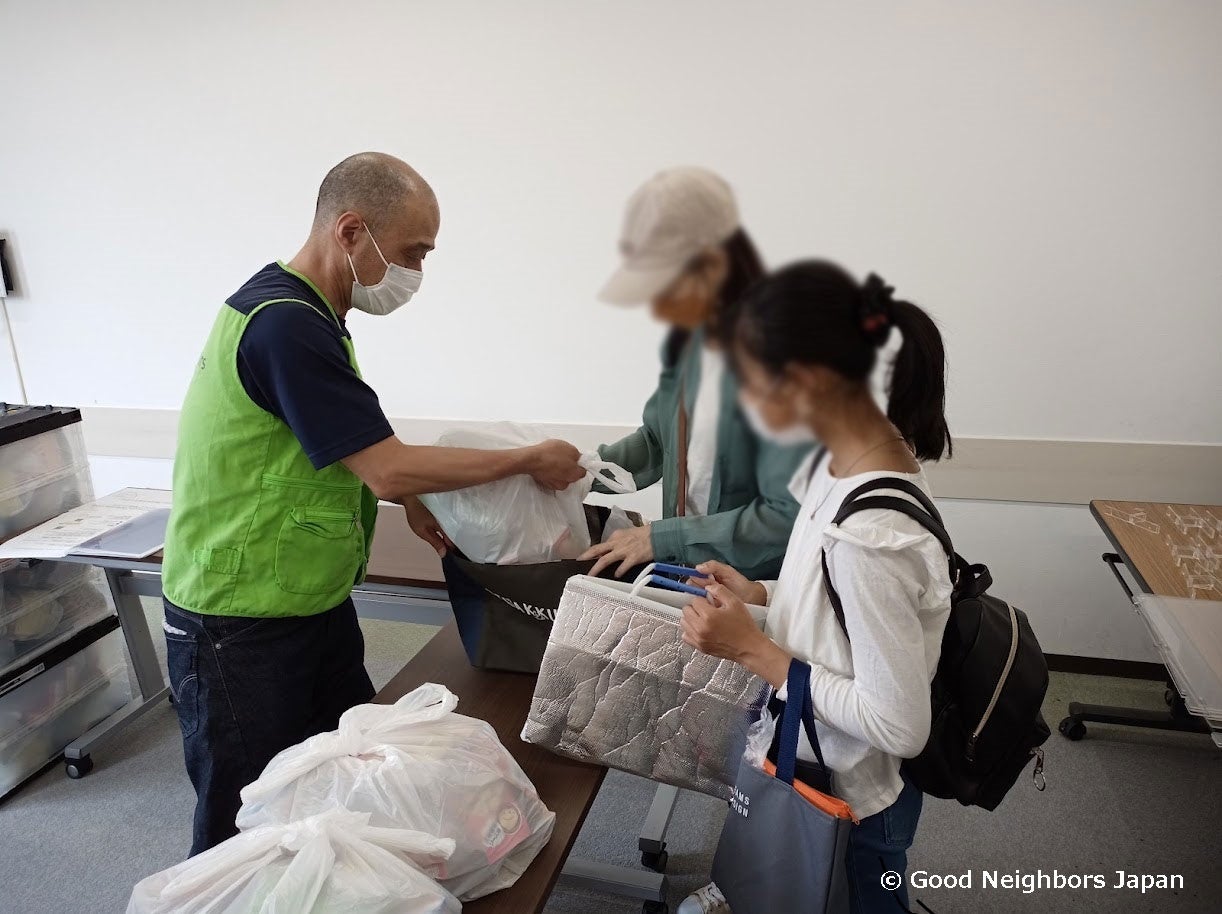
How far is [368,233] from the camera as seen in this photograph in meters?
1.28

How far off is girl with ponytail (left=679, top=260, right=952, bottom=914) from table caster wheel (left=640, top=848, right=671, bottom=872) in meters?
1.01

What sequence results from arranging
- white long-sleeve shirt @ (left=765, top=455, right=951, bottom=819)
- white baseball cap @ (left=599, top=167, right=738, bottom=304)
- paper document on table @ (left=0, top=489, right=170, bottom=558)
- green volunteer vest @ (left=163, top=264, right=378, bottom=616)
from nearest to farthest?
white baseball cap @ (left=599, top=167, right=738, bottom=304), white long-sleeve shirt @ (left=765, top=455, right=951, bottom=819), green volunteer vest @ (left=163, top=264, right=378, bottom=616), paper document on table @ (left=0, top=489, right=170, bottom=558)

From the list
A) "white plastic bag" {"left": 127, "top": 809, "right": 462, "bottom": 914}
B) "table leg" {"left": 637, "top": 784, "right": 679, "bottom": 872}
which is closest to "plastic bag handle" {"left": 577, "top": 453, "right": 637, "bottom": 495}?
"white plastic bag" {"left": 127, "top": 809, "right": 462, "bottom": 914}

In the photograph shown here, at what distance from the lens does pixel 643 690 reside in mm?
1098

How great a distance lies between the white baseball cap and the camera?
59cm

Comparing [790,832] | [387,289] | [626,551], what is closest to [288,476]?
[387,289]

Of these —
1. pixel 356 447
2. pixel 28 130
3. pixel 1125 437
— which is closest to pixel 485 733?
pixel 356 447

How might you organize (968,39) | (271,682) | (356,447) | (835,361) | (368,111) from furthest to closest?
(368,111) → (271,682) → (356,447) → (968,39) → (835,361)

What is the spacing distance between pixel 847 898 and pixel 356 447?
88 centimetres

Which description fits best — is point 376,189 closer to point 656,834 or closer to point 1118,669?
point 656,834

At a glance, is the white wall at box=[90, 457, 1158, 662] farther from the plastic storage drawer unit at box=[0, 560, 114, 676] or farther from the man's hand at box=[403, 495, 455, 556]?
the plastic storage drawer unit at box=[0, 560, 114, 676]

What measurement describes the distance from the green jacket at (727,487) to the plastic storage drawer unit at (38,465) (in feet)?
6.16

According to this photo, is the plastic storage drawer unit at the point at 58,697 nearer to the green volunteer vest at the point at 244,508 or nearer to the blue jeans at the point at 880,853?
the green volunteer vest at the point at 244,508

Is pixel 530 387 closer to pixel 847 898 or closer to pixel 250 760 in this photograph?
pixel 250 760
